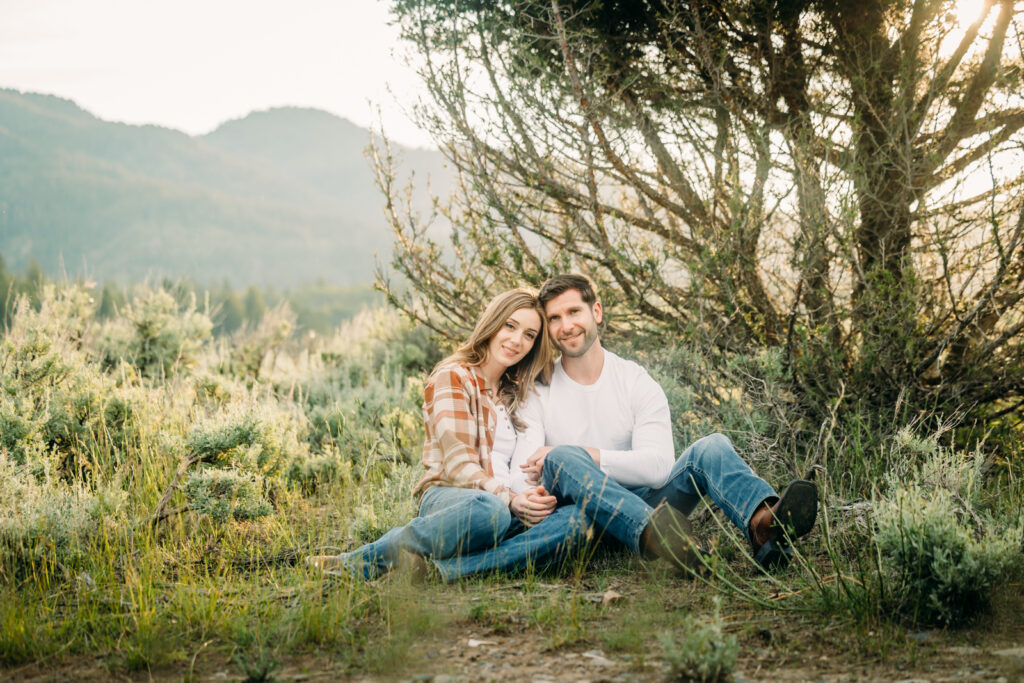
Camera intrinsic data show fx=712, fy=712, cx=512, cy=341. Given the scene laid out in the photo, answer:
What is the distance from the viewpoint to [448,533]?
298 centimetres

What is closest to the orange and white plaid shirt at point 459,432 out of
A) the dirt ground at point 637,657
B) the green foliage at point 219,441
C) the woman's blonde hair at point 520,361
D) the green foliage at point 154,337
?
the woman's blonde hair at point 520,361

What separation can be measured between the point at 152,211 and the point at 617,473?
5899 inches

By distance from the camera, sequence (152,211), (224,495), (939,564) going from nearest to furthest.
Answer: (939,564) → (224,495) → (152,211)

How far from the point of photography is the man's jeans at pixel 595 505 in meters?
2.90

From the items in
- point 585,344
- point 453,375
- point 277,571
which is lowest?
point 277,571

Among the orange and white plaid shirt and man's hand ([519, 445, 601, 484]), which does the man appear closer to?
man's hand ([519, 445, 601, 484])

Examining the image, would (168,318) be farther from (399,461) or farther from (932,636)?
(932,636)

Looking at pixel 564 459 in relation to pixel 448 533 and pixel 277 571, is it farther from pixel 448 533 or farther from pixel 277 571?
pixel 277 571

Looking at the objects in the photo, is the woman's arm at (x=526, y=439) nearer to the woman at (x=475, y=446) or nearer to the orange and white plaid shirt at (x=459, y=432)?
the woman at (x=475, y=446)

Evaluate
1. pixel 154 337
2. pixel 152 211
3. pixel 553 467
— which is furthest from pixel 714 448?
pixel 152 211

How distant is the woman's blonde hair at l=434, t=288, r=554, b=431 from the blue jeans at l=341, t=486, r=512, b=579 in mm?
654

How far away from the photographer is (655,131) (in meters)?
5.10

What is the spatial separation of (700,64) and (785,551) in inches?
138

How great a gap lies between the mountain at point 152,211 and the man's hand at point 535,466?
97.4m
